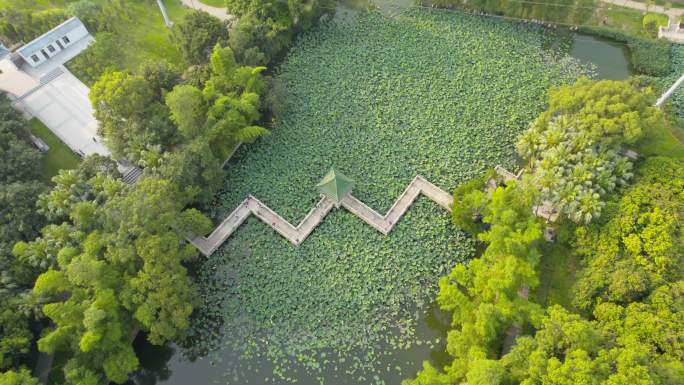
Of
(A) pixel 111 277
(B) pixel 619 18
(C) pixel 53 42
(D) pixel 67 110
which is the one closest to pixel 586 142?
(B) pixel 619 18

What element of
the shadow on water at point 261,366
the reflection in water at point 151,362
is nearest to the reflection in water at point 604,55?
the shadow on water at point 261,366

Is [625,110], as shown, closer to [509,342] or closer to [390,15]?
[509,342]

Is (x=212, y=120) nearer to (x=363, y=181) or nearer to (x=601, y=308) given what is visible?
(x=363, y=181)

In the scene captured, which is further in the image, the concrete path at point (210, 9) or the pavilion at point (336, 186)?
the concrete path at point (210, 9)

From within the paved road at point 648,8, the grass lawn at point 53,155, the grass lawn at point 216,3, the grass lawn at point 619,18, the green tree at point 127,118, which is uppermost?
the paved road at point 648,8

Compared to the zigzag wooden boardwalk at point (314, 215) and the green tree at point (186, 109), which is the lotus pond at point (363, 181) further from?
the green tree at point (186, 109)

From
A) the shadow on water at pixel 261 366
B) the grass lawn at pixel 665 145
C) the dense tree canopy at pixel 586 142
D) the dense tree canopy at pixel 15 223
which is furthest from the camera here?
the grass lawn at pixel 665 145
